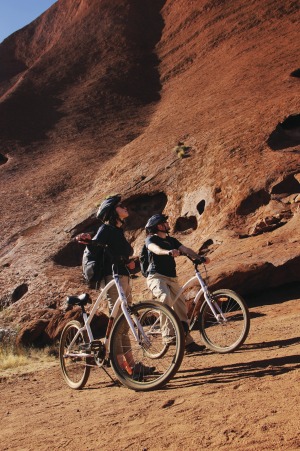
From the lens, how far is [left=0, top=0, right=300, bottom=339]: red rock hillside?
14383mm

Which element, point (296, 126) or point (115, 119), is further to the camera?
point (115, 119)

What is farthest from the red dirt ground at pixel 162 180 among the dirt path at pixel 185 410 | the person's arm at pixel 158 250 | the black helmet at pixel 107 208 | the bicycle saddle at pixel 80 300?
the black helmet at pixel 107 208

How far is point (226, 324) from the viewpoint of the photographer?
19.4 ft

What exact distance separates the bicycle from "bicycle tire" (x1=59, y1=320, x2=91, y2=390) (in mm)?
12

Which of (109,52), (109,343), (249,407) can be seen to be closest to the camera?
(249,407)

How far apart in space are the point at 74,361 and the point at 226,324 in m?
1.83

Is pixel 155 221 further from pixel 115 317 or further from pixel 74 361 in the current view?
Answer: pixel 74 361

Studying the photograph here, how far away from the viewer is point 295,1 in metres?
31.4

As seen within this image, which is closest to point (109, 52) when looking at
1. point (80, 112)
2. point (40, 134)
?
point (80, 112)

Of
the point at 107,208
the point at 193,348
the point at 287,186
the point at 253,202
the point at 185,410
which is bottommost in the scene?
the point at 287,186

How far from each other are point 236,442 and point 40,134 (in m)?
30.0

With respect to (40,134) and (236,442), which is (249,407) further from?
(40,134)

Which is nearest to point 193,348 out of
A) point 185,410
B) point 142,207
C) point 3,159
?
point 185,410

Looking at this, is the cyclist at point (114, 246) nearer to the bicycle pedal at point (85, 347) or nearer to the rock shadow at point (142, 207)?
the bicycle pedal at point (85, 347)
